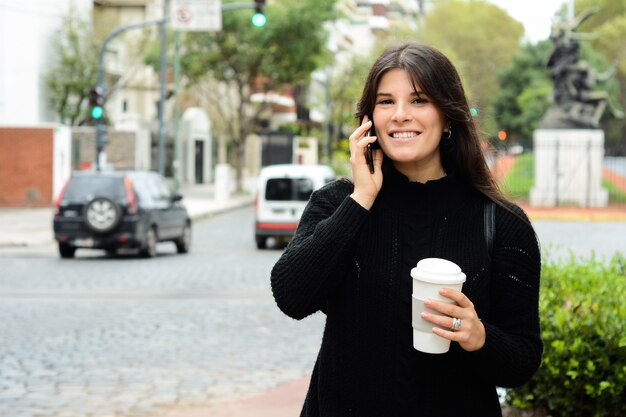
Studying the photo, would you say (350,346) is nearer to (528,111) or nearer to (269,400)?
(269,400)

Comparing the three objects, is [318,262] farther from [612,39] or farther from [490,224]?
[612,39]

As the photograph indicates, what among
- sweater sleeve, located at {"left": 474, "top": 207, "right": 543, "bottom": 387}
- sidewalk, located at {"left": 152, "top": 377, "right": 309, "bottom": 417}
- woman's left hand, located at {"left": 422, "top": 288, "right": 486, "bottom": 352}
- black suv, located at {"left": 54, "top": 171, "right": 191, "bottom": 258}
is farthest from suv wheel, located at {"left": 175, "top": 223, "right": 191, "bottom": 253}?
woman's left hand, located at {"left": 422, "top": 288, "right": 486, "bottom": 352}

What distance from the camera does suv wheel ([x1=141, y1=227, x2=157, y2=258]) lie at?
1972 centimetres

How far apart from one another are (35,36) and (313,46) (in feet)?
36.9

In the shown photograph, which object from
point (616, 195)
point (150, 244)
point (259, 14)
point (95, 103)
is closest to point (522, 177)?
point (616, 195)

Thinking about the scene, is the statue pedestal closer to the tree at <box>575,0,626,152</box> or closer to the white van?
the white van

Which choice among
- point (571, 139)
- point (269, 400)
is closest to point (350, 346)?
point (269, 400)

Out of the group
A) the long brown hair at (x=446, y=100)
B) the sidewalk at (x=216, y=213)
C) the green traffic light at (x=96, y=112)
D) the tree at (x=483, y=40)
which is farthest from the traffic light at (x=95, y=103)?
the tree at (x=483, y=40)

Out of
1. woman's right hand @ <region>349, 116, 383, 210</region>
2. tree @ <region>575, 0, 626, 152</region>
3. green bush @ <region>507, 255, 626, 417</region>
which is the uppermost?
tree @ <region>575, 0, 626, 152</region>

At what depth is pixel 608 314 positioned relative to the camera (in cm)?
565

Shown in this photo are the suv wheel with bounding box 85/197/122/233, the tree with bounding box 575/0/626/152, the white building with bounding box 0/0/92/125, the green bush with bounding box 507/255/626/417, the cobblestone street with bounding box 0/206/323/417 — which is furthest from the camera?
the tree with bounding box 575/0/626/152

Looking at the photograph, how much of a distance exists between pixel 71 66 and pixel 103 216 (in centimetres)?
2512

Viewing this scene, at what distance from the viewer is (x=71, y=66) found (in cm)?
4309

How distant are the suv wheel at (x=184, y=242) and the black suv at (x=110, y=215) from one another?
573mm
